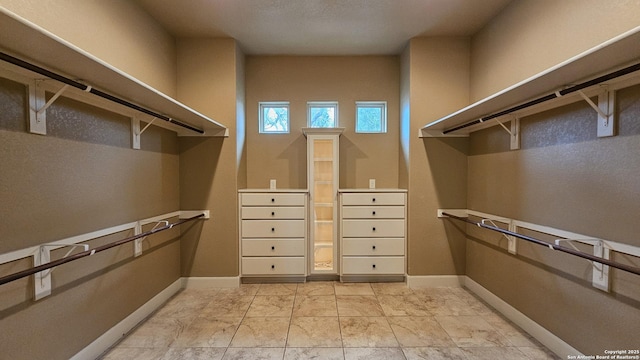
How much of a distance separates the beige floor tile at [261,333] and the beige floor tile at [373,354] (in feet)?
1.76

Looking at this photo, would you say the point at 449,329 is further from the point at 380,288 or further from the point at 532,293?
the point at 380,288

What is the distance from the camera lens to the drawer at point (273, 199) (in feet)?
11.1

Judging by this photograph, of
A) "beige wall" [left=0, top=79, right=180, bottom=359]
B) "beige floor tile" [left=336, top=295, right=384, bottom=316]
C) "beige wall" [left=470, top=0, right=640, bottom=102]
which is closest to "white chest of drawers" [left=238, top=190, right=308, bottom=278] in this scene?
"beige floor tile" [left=336, top=295, right=384, bottom=316]

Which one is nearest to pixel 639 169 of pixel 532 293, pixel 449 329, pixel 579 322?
pixel 579 322

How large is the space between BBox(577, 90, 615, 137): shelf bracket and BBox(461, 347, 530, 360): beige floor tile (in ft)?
5.43

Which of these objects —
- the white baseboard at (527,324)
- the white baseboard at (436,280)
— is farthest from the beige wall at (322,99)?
the white baseboard at (527,324)

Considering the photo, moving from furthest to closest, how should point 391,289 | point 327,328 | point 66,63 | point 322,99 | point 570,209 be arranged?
point 322,99, point 391,289, point 327,328, point 570,209, point 66,63

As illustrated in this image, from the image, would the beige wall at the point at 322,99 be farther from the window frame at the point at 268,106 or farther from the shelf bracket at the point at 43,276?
the shelf bracket at the point at 43,276

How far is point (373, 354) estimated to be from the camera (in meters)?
2.03

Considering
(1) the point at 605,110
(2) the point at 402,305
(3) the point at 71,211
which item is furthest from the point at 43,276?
(1) the point at 605,110

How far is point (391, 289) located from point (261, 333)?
1.65m

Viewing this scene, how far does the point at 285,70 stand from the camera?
3762 mm

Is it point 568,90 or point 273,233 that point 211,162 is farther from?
point 568,90

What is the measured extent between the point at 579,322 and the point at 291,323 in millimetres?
2164
